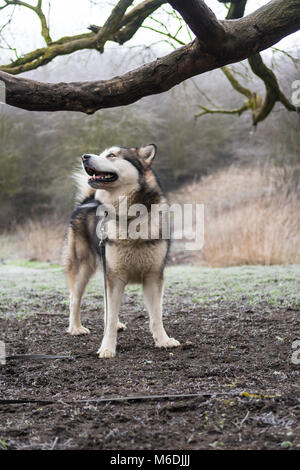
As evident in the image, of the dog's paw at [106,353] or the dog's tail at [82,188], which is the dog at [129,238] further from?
the dog's tail at [82,188]

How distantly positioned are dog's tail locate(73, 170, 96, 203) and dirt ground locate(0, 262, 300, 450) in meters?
1.40

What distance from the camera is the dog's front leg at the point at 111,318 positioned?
395 centimetres

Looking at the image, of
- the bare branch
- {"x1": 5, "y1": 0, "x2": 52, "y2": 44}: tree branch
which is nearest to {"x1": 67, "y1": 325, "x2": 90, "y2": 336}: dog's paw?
the bare branch

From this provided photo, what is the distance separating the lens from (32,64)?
568cm

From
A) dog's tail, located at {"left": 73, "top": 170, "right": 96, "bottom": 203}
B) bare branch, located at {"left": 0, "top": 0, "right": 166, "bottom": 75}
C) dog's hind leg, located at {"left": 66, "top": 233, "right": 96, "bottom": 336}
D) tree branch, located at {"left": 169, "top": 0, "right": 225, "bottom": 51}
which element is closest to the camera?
tree branch, located at {"left": 169, "top": 0, "right": 225, "bottom": 51}

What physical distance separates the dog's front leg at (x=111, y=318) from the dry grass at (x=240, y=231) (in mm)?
6810

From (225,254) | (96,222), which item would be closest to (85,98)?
(96,222)

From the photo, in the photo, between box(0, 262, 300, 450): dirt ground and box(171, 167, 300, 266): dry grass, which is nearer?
box(0, 262, 300, 450): dirt ground

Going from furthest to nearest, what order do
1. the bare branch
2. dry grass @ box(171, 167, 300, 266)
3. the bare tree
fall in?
dry grass @ box(171, 167, 300, 266)
the bare branch
the bare tree

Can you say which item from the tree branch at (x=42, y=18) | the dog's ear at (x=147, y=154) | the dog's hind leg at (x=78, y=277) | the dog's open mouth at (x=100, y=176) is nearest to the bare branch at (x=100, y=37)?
the tree branch at (x=42, y=18)

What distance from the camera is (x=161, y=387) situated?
2998 mm

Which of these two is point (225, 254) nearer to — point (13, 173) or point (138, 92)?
point (138, 92)

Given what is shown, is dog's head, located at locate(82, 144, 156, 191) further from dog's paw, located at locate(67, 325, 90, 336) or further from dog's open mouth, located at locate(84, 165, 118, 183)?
dog's paw, located at locate(67, 325, 90, 336)

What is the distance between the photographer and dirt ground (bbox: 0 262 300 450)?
7.13ft
